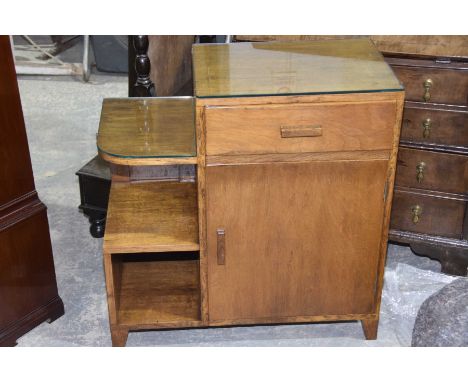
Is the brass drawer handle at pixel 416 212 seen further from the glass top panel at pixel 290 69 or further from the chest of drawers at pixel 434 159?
the glass top panel at pixel 290 69

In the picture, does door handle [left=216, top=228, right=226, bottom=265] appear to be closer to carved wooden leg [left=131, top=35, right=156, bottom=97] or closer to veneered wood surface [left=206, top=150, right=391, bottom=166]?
veneered wood surface [left=206, top=150, right=391, bottom=166]

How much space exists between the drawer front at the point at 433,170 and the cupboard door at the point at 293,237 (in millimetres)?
501

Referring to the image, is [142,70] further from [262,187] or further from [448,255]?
[448,255]

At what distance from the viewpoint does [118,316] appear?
2.47 m

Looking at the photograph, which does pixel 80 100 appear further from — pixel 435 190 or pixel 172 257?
pixel 435 190

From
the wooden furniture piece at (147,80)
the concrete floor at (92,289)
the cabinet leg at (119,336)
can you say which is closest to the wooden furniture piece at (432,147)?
the concrete floor at (92,289)

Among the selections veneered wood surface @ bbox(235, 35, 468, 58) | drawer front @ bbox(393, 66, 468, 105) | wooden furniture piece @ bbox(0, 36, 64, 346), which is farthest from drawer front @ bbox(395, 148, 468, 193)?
wooden furniture piece @ bbox(0, 36, 64, 346)

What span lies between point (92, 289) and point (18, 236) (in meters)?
0.48

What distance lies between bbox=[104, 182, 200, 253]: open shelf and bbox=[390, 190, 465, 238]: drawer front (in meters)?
0.79

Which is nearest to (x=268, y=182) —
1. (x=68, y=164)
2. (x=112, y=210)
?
(x=112, y=210)

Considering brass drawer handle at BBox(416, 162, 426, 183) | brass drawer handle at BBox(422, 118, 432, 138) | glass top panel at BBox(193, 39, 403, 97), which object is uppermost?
glass top panel at BBox(193, 39, 403, 97)

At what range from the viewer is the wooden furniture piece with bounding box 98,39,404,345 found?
82.5 inches

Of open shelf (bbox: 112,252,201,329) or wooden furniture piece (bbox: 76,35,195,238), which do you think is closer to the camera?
open shelf (bbox: 112,252,201,329)

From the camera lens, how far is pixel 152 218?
2.44 m
